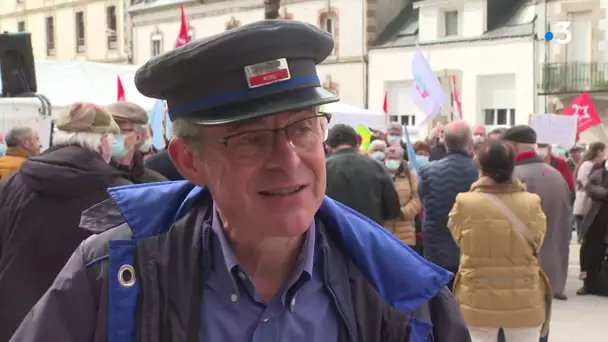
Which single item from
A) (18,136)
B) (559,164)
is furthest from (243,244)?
(559,164)

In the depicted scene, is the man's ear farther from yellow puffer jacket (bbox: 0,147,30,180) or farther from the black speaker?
the black speaker

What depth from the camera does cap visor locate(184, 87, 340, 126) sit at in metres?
1.62

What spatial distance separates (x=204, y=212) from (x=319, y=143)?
0.34 meters

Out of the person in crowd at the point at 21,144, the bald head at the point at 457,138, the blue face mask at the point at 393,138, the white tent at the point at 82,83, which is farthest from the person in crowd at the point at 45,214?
the white tent at the point at 82,83

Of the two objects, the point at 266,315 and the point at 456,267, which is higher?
the point at 266,315

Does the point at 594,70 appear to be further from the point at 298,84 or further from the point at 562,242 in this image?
the point at 298,84

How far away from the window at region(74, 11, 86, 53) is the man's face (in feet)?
135

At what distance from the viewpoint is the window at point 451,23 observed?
26641mm

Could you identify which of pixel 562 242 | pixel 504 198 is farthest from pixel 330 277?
pixel 562 242

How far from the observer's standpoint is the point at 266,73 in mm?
1638

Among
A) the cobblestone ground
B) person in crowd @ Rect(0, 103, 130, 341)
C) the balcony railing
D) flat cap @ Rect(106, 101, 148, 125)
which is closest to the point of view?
person in crowd @ Rect(0, 103, 130, 341)

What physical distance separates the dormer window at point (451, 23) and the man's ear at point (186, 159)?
25799 mm

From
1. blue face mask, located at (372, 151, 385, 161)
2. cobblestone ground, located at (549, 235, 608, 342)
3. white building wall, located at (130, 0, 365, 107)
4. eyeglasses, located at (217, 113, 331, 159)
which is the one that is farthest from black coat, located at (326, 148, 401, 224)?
white building wall, located at (130, 0, 365, 107)

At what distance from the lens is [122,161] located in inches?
171
